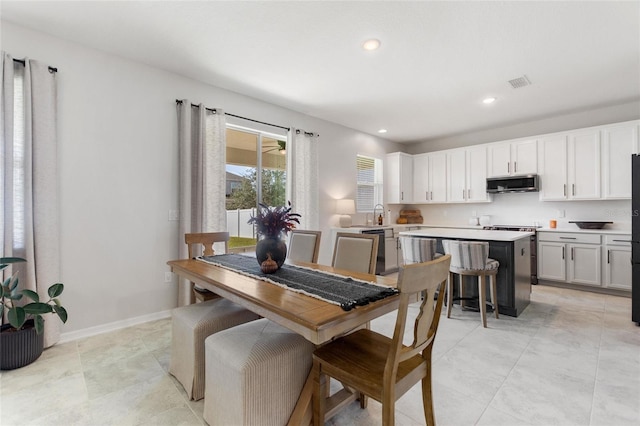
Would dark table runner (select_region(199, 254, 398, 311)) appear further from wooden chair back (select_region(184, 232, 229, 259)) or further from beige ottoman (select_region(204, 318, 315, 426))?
wooden chair back (select_region(184, 232, 229, 259))

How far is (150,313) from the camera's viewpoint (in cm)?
319

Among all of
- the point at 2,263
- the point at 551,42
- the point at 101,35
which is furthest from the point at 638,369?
the point at 101,35

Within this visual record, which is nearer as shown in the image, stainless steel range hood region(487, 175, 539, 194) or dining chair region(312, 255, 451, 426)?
dining chair region(312, 255, 451, 426)

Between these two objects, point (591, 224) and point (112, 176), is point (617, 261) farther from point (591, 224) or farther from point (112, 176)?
point (112, 176)

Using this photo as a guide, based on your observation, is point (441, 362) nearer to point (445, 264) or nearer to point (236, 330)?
point (445, 264)

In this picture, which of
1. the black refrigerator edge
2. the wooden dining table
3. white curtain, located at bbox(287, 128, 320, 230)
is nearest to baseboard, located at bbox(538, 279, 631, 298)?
the black refrigerator edge

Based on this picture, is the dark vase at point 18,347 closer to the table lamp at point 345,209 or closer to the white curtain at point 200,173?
the white curtain at point 200,173

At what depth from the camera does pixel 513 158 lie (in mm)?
5121

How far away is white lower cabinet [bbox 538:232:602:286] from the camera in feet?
13.6

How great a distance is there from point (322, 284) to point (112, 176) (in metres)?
2.59

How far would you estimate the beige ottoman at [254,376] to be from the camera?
4.55 ft

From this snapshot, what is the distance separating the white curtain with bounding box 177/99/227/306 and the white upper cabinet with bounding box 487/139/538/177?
15.5ft

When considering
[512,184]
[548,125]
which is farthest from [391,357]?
[548,125]

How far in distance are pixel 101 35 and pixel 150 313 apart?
2.78m
